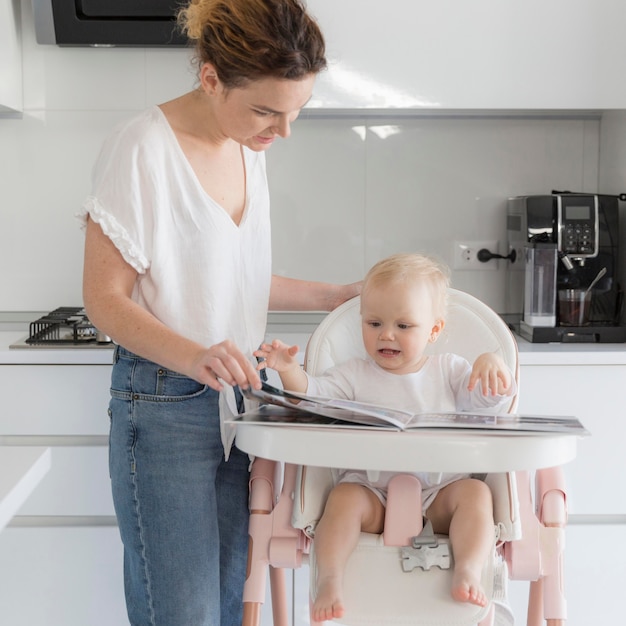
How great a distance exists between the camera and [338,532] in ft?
4.90

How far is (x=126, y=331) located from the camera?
1391mm

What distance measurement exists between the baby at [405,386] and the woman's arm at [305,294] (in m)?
0.11

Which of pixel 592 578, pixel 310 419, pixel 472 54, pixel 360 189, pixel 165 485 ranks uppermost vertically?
pixel 472 54

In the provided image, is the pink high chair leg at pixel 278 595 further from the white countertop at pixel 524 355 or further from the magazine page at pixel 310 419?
the white countertop at pixel 524 355

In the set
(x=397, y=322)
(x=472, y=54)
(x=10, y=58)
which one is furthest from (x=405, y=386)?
(x=10, y=58)

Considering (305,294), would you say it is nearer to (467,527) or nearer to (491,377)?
(491,377)

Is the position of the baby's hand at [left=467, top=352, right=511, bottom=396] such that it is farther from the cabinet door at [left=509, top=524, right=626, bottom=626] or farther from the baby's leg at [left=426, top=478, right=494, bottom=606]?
the cabinet door at [left=509, top=524, right=626, bottom=626]

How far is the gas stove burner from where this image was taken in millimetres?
2195

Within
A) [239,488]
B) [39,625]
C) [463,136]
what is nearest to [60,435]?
[39,625]

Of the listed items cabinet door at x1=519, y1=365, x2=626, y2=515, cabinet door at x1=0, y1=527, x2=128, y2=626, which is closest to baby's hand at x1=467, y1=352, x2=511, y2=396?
cabinet door at x1=519, y1=365, x2=626, y2=515

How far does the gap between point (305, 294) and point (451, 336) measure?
0.91 ft

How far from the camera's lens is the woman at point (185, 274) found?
4.58ft

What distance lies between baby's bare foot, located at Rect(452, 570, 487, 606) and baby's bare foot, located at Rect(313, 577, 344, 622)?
17 cm

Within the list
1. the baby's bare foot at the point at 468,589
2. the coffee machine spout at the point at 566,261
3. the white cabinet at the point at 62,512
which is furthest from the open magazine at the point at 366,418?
the coffee machine spout at the point at 566,261
